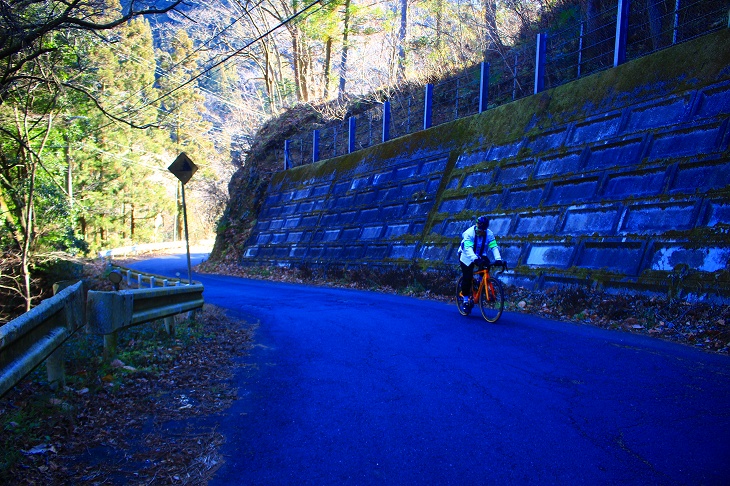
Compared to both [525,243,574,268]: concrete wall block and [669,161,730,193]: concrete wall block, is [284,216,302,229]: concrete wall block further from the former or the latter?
[669,161,730,193]: concrete wall block

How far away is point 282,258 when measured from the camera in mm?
21578

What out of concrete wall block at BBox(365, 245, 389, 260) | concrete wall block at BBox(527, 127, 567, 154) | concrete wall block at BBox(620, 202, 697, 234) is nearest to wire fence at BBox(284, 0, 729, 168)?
concrete wall block at BBox(527, 127, 567, 154)

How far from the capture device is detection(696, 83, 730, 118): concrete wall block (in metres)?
9.12

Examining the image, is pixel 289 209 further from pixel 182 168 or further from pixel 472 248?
pixel 472 248

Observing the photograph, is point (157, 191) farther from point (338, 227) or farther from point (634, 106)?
point (634, 106)

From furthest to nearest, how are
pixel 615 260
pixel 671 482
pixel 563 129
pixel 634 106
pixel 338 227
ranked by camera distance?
pixel 338 227 → pixel 563 129 → pixel 634 106 → pixel 615 260 → pixel 671 482

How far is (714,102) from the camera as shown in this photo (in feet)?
30.7

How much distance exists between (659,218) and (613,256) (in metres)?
1.01

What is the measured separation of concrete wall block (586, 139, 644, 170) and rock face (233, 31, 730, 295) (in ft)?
0.09

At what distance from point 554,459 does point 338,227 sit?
16081 mm

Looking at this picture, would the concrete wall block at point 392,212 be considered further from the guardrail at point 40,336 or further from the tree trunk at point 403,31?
the tree trunk at point 403,31

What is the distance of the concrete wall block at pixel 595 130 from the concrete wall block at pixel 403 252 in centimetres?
514

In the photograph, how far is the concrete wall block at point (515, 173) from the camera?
12.6 meters

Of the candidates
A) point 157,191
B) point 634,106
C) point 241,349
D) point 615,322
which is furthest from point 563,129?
point 157,191
